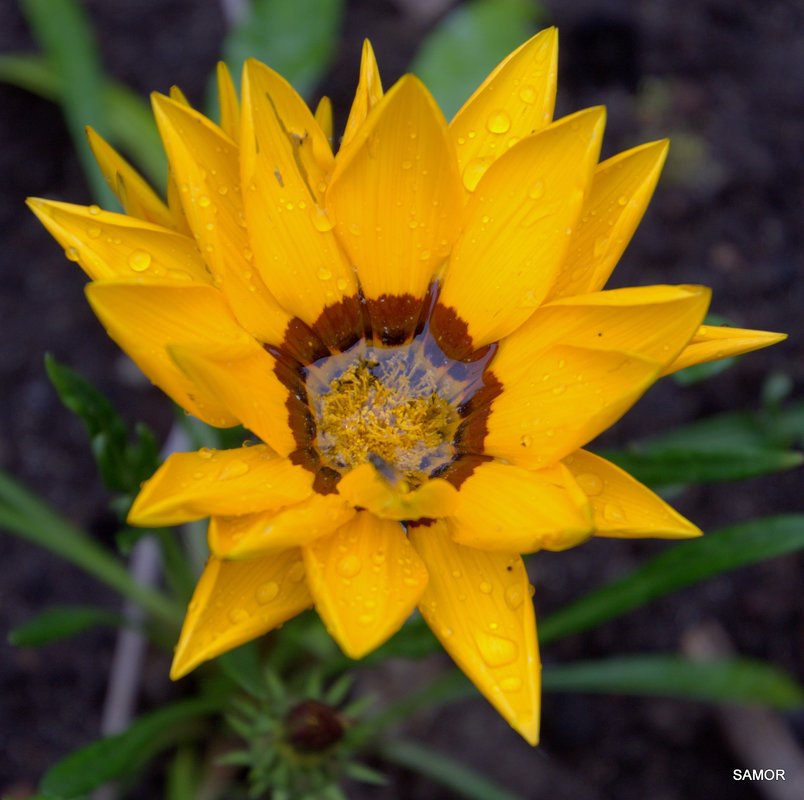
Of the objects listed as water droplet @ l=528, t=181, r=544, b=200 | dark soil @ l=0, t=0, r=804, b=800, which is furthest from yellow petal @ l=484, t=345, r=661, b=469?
dark soil @ l=0, t=0, r=804, b=800

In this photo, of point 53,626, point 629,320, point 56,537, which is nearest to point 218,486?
point 629,320

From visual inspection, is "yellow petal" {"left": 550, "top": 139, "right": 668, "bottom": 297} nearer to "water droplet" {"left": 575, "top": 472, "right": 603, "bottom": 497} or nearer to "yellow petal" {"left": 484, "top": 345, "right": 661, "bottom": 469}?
"yellow petal" {"left": 484, "top": 345, "right": 661, "bottom": 469}

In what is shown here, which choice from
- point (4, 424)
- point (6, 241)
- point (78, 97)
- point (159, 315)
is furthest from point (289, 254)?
point (6, 241)

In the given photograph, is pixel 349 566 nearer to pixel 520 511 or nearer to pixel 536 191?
pixel 520 511

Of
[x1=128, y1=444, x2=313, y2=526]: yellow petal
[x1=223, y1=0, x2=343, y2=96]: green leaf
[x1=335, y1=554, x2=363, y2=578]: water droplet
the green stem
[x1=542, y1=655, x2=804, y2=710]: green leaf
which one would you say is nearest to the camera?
[x1=128, y1=444, x2=313, y2=526]: yellow petal

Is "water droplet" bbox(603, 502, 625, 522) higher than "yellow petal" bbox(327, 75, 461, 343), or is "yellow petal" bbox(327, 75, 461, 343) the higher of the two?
"yellow petal" bbox(327, 75, 461, 343)

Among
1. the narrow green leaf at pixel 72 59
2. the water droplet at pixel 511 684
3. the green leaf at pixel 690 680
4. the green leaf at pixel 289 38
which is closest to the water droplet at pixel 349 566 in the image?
the water droplet at pixel 511 684
